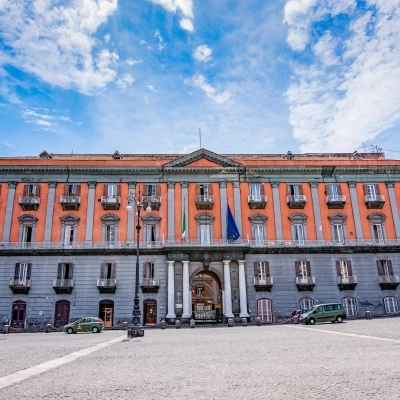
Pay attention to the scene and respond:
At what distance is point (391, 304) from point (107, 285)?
24256 mm

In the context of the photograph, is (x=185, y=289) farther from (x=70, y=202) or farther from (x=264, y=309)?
(x=70, y=202)

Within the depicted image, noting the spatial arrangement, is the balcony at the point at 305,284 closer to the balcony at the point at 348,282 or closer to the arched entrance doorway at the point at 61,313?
the balcony at the point at 348,282

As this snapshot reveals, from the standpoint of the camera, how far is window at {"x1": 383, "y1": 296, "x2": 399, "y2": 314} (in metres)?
32.1

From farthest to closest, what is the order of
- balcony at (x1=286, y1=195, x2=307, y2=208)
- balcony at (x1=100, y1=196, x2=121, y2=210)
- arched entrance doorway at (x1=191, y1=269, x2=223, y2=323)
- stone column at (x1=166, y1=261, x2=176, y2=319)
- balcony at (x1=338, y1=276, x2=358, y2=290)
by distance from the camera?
arched entrance doorway at (x1=191, y1=269, x2=223, y2=323), balcony at (x1=286, y1=195, x2=307, y2=208), balcony at (x1=100, y1=196, x2=121, y2=210), balcony at (x1=338, y1=276, x2=358, y2=290), stone column at (x1=166, y1=261, x2=176, y2=319)

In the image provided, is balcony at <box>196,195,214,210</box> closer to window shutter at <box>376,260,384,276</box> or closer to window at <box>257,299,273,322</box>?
window at <box>257,299,273,322</box>

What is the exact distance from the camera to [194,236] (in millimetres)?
33781

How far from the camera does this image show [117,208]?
3412cm

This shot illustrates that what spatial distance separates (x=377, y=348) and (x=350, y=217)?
25964 mm

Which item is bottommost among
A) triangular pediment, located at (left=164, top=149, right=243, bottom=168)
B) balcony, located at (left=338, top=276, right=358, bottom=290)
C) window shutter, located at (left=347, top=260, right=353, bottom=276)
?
balcony, located at (left=338, top=276, right=358, bottom=290)

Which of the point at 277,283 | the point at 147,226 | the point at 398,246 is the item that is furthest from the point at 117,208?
the point at 398,246

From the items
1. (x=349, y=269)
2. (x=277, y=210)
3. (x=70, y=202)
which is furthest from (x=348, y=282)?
(x=70, y=202)

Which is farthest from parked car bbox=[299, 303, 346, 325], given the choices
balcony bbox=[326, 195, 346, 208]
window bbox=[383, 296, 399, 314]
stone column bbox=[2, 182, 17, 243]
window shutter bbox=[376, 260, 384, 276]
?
stone column bbox=[2, 182, 17, 243]

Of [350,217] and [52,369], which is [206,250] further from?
[52,369]

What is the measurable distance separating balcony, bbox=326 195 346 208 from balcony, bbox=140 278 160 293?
1720 centimetres
